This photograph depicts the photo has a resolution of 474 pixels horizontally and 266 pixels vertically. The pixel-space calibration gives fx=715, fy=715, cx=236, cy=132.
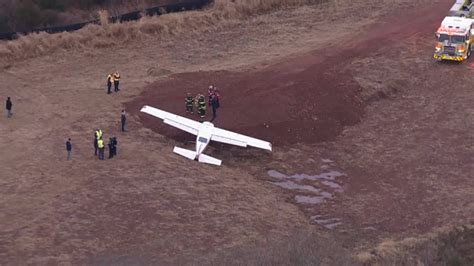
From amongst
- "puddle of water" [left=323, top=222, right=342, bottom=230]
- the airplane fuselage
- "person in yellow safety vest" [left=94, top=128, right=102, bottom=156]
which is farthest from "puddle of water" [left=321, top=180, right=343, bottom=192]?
"person in yellow safety vest" [left=94, top=128, right=102, bottom=156]

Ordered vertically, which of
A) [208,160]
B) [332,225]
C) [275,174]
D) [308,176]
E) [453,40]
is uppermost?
[453,40]

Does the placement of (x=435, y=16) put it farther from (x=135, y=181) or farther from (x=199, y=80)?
(x=135, y=181)

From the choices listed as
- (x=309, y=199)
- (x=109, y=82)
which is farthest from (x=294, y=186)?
(x=109, y=82)

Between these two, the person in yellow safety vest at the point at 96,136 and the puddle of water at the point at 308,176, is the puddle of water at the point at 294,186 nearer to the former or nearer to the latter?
the puddle of water at the point at 308,176

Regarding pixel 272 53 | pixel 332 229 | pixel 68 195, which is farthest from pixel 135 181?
pixel 272 53

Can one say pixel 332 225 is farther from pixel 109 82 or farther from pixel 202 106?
pixel 109 82

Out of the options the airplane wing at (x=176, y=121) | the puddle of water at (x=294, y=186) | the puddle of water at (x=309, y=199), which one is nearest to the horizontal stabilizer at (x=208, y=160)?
the airplane wing at (x=176, y=121)
